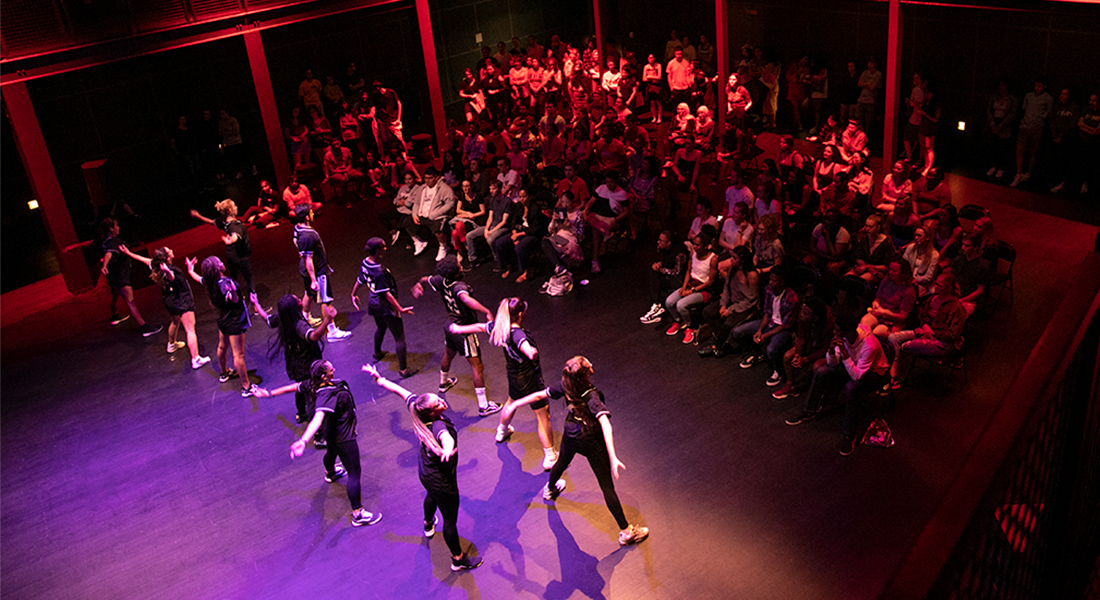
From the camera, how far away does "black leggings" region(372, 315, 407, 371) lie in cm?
918

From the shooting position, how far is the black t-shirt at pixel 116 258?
10.3 m

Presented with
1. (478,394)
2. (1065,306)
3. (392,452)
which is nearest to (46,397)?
(392,452)

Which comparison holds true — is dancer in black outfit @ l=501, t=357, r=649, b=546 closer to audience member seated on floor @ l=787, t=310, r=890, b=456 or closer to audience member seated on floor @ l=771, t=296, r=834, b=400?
audience member seated on floor @ l=787, t=310, r=890, b=456

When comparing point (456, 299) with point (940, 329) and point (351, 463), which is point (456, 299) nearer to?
point (351, 463)

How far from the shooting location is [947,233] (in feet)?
30.0

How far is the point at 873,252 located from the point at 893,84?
4135 mm

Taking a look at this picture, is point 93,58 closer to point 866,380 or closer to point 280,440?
point 280,440

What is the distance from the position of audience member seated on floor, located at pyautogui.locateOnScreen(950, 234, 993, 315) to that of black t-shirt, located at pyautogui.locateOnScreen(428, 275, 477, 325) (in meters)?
4.99

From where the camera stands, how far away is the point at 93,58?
501 inches

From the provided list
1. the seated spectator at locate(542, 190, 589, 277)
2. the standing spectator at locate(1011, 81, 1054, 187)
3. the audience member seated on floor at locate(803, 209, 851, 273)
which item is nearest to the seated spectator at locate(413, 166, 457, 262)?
the seated spectator at locate(542, 190, 589, 277)

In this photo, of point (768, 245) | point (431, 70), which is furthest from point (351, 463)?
point (431, 70)

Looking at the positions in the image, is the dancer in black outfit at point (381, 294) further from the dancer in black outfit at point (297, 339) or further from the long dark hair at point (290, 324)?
the long dark hair at point (290, 324)

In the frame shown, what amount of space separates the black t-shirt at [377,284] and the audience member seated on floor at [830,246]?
15.6 ft

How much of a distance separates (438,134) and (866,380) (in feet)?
39.7
